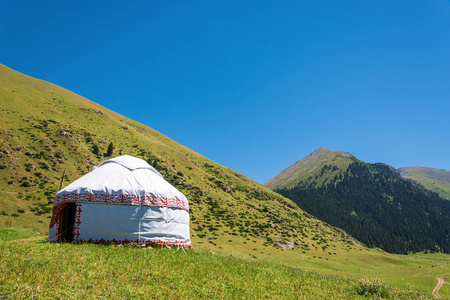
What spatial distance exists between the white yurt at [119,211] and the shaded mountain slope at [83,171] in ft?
60.8

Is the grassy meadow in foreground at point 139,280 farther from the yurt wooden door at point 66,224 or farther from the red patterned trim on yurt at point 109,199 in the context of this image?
the yurt wooden door at point 66,224

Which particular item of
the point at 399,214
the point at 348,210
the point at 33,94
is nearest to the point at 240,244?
the point at 33,94

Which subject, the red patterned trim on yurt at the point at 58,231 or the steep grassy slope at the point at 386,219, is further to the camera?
the steep grassy slope at the point at 386,219

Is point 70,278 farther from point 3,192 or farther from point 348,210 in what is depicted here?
point 348,210

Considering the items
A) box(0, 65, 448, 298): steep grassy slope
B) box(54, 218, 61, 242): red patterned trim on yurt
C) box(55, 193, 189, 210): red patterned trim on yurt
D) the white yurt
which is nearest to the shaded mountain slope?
box(0, 65, 448, 298): steep grassy slope

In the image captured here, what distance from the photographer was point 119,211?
1639cm

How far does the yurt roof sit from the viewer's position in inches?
646

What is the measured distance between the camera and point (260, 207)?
81875 millimetres

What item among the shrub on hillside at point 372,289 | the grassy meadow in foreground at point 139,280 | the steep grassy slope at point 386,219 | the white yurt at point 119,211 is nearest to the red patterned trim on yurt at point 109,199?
the white yurt at point 119,211

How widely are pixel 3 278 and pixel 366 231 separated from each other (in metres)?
159

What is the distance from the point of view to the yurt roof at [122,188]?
16.4 m

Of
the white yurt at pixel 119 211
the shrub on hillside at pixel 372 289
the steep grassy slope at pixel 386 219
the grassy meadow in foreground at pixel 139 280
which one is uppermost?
the white yurt at pixel 119 211

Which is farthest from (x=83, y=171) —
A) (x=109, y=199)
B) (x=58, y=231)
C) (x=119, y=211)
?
(x=119, y=211)

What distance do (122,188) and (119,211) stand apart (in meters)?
1.47
